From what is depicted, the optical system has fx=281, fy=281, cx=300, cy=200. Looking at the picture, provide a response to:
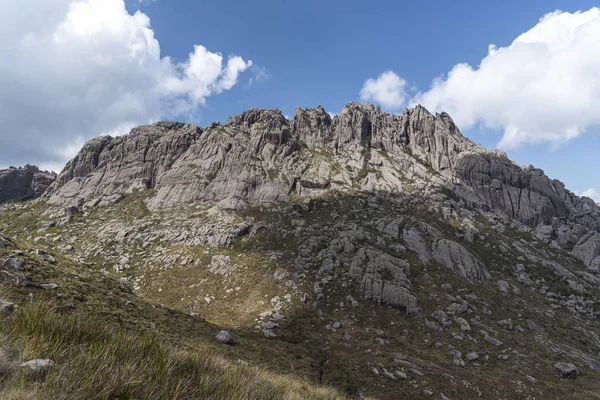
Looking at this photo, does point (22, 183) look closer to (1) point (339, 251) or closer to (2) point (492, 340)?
(1) point (339, 251)

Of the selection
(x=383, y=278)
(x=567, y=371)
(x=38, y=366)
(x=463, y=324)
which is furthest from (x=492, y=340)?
(x=38, y=366)


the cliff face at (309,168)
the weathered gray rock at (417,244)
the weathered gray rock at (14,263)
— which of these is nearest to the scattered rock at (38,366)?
the weathered gray rock at (14,263)

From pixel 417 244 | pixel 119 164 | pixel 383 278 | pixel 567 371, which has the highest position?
pixel 119 164

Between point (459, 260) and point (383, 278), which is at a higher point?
point (459, 260)

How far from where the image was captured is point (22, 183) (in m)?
119

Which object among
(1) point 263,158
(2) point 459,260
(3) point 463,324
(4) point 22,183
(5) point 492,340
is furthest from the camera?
(4) point 22,183

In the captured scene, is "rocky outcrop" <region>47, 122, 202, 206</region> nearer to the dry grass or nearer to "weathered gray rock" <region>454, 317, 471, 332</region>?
"weathered gray rock" <region>454, 317, 471, 332</region>

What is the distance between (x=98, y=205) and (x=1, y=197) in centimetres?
6928

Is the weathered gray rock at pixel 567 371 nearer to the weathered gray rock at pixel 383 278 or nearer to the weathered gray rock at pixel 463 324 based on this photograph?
the weathered gray rock at pixel 463 324

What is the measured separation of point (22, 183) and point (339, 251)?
5564 inches

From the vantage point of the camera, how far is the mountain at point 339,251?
97.9 ft

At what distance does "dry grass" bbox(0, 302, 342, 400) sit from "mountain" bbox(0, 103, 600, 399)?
35 centimetres

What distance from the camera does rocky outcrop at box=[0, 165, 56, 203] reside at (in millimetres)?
112688

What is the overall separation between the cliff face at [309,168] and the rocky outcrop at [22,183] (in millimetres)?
31260
